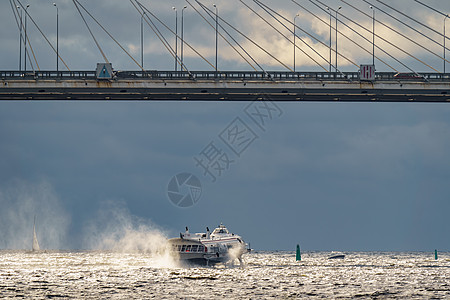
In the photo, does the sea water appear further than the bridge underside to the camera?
No

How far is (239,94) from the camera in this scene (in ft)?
324

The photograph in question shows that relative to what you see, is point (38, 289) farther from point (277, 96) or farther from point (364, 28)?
point (364, 28)

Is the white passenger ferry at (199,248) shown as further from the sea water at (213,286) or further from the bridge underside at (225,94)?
the bridge underside at (225,94)

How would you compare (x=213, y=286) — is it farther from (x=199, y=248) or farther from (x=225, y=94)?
(x=225, y=94)

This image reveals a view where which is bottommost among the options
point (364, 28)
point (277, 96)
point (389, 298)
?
point (389, 298)

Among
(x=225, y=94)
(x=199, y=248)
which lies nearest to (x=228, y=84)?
(x=225, y=94)

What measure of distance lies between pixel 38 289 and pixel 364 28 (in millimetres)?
50323

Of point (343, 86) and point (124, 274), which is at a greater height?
point (343, 86)

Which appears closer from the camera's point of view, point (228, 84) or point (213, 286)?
point (213, 286)

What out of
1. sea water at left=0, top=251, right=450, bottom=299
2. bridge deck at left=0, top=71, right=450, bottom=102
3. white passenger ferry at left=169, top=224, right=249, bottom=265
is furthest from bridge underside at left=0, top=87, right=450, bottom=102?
sea water at left=0, top=251, right=450, bottom=299

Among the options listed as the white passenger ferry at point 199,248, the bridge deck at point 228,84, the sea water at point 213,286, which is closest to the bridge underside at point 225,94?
the bridge deck at point 228,84

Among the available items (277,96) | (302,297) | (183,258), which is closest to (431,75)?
(277,96)

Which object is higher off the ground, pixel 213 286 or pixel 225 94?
pixel 225 94

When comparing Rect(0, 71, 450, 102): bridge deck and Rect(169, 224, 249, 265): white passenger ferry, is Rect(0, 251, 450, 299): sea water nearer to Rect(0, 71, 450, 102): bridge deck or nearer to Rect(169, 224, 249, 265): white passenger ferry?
Rect(169, 224, 249, 265): white passenger ferry
